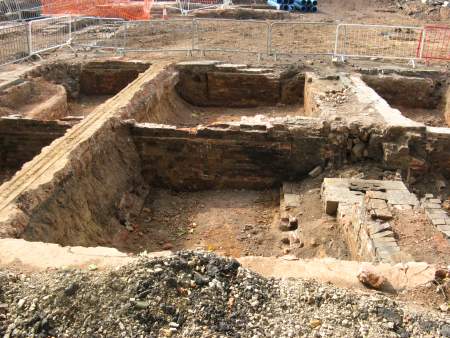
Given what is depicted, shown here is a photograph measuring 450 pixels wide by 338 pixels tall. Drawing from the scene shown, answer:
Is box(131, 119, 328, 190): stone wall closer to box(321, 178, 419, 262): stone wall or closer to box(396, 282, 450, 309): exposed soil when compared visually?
box(321, 178, 419, 262): stone wall

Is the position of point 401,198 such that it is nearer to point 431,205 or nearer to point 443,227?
point 443,227

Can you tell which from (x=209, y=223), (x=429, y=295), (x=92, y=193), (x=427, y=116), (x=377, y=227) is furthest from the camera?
(x=427, y=116)

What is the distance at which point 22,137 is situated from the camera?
852cm

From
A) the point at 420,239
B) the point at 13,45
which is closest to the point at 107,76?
the point at 13,45

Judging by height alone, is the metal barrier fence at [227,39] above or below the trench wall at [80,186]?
above

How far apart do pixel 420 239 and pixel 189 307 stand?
3.06 meters

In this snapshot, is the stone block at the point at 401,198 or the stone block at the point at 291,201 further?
the stone block at the point at 291,201

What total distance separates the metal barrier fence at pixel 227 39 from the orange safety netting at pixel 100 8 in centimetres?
47

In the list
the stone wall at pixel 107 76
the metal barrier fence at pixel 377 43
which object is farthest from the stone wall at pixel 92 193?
the metal barrier fence at pixel 377 43

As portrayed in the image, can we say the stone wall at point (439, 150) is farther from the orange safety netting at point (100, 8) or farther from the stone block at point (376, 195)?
the orange safety netting at point (100, 8)

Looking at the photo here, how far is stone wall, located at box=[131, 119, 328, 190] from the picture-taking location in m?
8.19

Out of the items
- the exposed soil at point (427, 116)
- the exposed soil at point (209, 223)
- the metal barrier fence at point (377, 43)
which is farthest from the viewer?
the metal barrier fence at point (377, 43)

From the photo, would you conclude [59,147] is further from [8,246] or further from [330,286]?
[330,286]

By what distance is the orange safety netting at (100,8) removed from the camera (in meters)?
19.0
